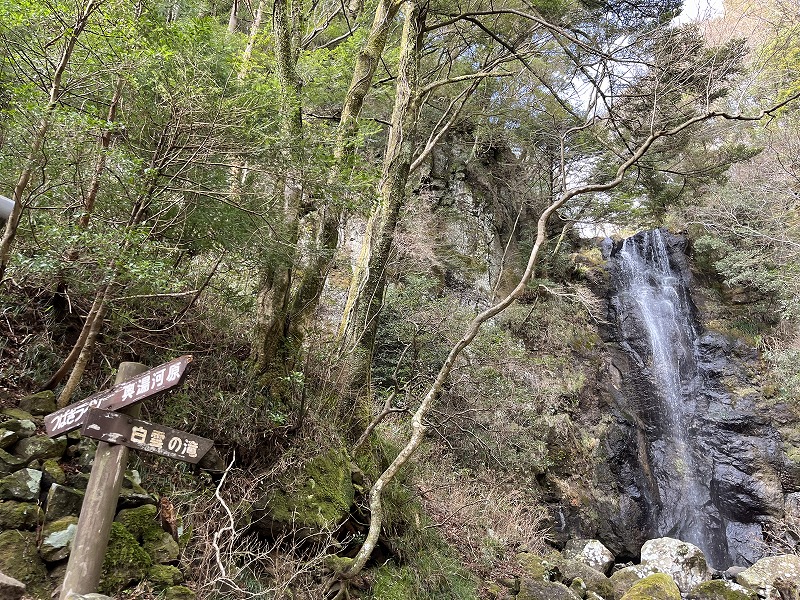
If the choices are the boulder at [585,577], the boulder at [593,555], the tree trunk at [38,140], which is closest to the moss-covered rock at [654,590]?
the boulder at [585,577]

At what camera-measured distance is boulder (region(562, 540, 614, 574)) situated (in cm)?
872

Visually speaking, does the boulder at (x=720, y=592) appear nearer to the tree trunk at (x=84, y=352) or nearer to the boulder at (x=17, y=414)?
the tree trunk at (x=84, y=352)

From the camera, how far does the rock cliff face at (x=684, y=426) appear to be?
37.8ft

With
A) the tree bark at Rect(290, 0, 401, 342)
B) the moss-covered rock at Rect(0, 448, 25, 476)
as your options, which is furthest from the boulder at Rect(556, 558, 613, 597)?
the moss-covered rock at Rect(0, 448, 25, 476)

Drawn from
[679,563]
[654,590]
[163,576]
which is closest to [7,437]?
[163,576]

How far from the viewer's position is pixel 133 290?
3525 millimetres

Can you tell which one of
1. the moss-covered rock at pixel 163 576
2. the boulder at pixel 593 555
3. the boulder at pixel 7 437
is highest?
the boulder at pixel 7 437

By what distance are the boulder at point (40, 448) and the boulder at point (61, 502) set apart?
0.84 ft

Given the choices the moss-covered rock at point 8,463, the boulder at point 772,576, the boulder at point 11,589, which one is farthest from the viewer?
the boulder at point 772,576

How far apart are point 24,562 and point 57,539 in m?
0.18

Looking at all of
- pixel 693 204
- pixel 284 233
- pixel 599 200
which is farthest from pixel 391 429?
pixel 693 204

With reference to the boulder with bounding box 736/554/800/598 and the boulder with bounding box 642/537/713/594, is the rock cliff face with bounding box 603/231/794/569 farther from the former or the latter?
the boulder with bounding box 736/554/800/598

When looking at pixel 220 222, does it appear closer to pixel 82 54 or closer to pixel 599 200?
pixel 82 54

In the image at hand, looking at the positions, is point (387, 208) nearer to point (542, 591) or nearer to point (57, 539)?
point (57, 539)
